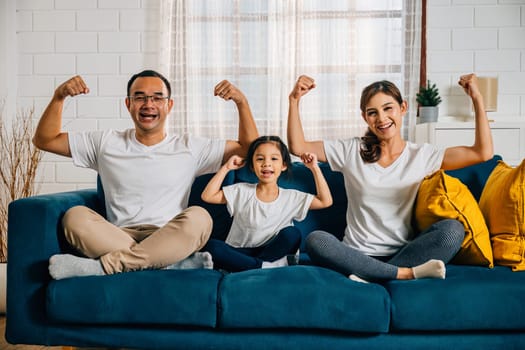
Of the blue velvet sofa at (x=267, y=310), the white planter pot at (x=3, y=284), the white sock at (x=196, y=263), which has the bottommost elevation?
the white planter pot at (x=3, y=284)

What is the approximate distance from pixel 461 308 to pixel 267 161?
0.91 meters

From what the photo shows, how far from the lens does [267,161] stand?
2.25 metres

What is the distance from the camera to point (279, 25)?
13.5ft

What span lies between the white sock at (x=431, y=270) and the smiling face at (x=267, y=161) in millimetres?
688

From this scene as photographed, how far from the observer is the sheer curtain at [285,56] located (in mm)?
4105

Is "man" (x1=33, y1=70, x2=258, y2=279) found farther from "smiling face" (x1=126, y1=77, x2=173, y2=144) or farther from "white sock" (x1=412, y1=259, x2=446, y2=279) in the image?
"white sock" (x1=412, y1=259, x2=446, y2=279)

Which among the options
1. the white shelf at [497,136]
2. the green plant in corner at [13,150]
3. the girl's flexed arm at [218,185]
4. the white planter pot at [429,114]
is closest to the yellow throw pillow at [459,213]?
the girl's flexed arm at [218,185]

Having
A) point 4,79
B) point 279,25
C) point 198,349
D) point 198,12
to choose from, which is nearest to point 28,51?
point 4,79

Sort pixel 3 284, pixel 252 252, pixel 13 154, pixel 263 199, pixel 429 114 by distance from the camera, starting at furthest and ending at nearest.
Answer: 1. pixel 13 154
2. pixel 429 114
3. pixel 3 284
4. pixel 263 199
5. pixel 252 252

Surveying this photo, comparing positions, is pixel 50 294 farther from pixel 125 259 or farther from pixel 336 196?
pixel 336 196

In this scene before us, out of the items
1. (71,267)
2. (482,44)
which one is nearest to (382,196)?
(71,267)

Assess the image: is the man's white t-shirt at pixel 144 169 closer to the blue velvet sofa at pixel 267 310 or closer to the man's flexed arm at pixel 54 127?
the man's flexed arm at pixel 54 127

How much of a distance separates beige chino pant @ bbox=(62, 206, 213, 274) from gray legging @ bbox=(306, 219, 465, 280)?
43cm

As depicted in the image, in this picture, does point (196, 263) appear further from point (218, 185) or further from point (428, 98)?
point (428, 98)
